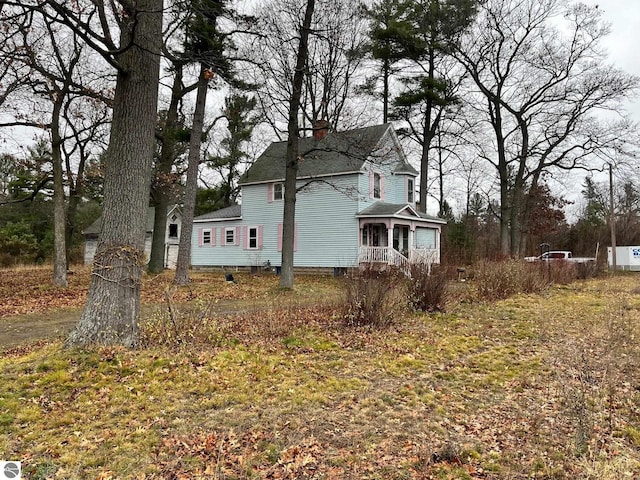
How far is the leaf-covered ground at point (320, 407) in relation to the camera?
3234 millimetres

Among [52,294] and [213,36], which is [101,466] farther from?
[213,36]

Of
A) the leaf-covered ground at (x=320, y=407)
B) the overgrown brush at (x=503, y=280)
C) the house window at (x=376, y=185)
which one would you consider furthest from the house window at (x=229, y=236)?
the leaf-covered ground at (x=320, y=407)

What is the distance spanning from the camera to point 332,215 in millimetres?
22125

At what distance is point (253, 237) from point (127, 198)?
19.3m

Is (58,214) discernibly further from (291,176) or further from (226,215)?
(226,215)

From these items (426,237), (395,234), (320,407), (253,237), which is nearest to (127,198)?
(320,407)

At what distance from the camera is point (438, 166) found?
33844 mm

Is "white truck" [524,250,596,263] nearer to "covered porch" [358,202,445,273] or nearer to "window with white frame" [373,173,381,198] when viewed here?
"covered porch" [358,202,445,273]

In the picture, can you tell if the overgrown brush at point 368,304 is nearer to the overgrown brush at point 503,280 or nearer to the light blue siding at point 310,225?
the overgrown brush at point 503,280

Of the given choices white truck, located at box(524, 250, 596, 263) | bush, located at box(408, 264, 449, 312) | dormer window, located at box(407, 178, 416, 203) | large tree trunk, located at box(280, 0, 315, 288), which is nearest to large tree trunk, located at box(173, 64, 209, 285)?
large tree trunk, located at box(280, 0, 315, 288)

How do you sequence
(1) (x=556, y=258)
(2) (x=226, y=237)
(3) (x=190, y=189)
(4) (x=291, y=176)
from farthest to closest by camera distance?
(2) (x=226, y=237) < (1) (x=556, y=258) < (4) (x=291, y=176) < (3) (x=190, y=189)

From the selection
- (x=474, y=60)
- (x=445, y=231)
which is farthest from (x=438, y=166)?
(x=474, y=60)

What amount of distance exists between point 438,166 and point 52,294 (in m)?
27.9

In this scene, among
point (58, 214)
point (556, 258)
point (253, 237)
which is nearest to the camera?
point (58, 214)
